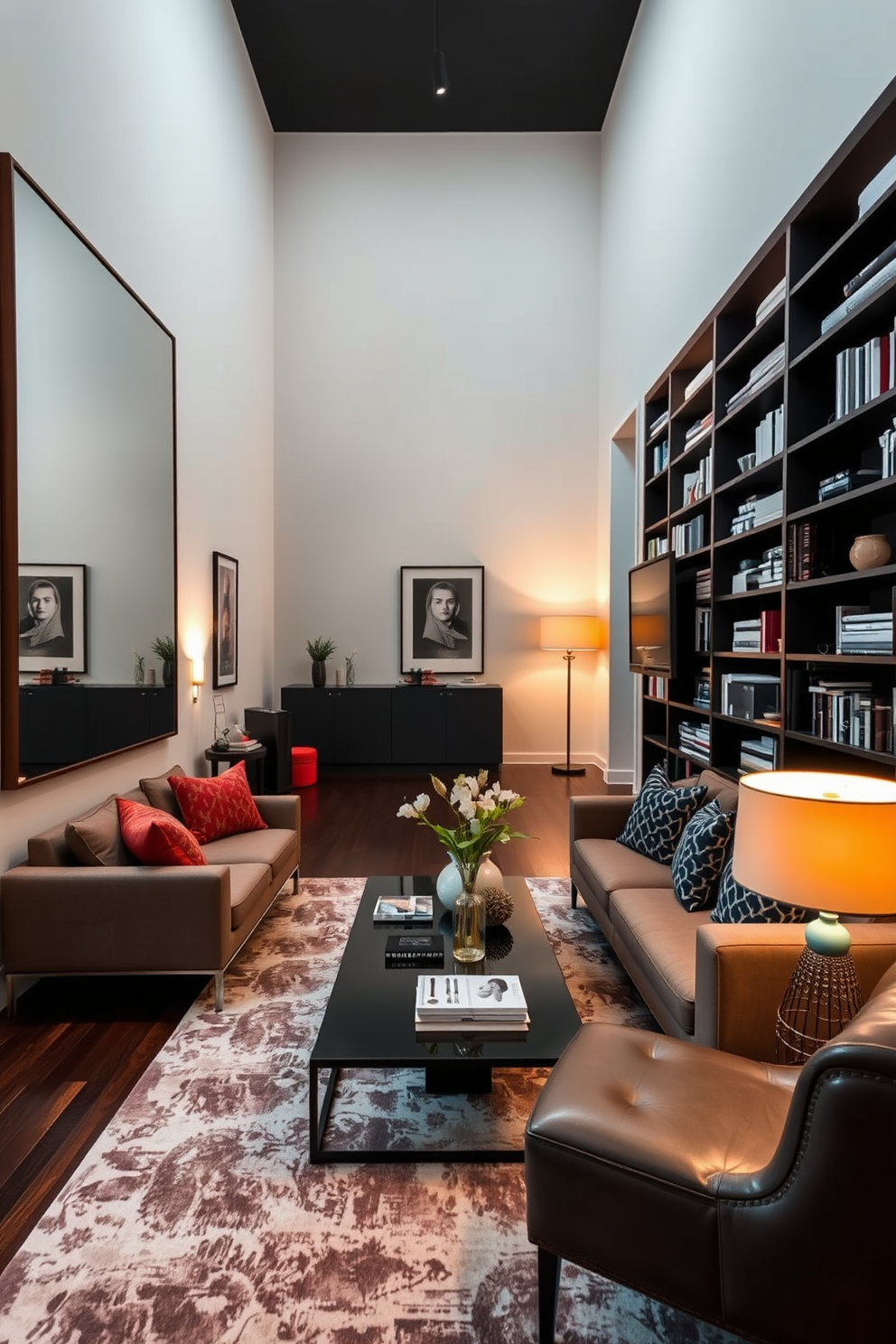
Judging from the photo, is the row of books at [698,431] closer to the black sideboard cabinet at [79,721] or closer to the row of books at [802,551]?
the row of books at [802,551]

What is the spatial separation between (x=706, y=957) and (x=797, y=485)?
2.08 meters

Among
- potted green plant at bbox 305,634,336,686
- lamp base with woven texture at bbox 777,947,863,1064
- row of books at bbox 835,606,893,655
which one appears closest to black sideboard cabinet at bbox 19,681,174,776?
lamp base with woven texture at bbox 777,947,863,1064

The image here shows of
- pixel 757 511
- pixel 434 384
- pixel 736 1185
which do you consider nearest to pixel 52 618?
pixel 736 1185

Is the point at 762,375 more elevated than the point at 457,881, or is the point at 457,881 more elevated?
the point at 762,375

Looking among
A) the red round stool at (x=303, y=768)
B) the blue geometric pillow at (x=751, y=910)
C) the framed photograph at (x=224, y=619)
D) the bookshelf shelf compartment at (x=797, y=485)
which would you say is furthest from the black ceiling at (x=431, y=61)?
the blue geometric pillow at (x=751, y=910)

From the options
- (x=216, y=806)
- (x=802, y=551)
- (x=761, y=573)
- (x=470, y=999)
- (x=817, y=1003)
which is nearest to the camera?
(x=817, y=1003)

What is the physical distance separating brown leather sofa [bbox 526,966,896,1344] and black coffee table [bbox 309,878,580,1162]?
1.14 feet

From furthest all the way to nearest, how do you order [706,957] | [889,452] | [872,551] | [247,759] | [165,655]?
[247,759] < [165,655] < [872,551] < [889,452] < [706,957]

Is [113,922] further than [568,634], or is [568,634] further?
[568,634]

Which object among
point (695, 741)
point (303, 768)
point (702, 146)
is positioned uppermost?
point (702, 146)

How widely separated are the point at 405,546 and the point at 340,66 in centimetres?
437

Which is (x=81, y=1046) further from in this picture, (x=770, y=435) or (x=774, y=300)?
(x=774, y=300)

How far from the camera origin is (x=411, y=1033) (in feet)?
6.71

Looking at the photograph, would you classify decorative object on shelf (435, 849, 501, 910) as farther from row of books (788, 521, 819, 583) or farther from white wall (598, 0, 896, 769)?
white wall (598, 0, 896, 769)
